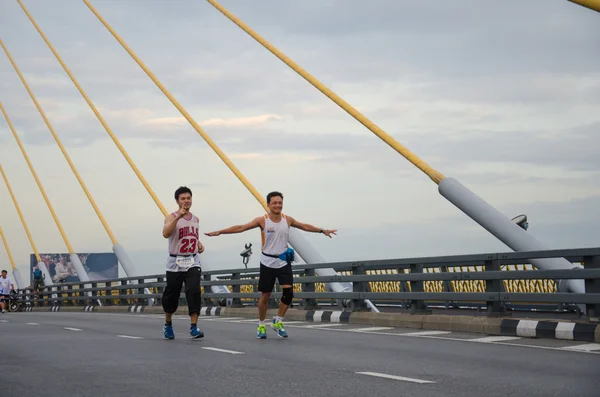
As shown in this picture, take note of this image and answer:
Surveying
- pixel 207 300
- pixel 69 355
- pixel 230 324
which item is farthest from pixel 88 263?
pixel 69 355

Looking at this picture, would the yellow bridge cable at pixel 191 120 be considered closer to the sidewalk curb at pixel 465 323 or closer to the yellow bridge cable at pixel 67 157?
the sidewalk curb at pixel 465 323

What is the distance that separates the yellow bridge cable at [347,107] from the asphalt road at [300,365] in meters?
6.44

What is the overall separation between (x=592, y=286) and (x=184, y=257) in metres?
5.43

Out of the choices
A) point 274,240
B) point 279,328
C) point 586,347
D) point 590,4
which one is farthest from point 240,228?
point 590,4

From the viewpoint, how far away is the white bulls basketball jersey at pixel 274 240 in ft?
48.5

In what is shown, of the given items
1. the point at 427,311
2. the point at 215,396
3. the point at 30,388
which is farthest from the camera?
the point at 427,311

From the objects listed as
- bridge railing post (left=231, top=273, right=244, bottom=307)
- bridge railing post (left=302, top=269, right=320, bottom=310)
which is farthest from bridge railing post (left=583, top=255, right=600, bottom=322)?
bridge railing post (left=231, top=273, right=244, bottom=307)

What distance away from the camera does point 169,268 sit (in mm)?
14766

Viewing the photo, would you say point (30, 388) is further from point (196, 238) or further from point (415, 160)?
point (415, 160)

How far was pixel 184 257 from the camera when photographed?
14.6 m

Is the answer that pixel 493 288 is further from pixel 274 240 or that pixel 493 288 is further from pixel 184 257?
pixel 184 257

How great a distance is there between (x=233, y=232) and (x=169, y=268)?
3.38 feet

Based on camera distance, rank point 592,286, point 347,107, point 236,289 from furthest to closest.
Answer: point 236,289 → point 347,107 → point 592,286

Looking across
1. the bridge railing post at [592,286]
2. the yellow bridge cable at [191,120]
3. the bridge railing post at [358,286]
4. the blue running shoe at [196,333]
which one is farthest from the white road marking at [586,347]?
the yellow bridge cable at [191,120]
